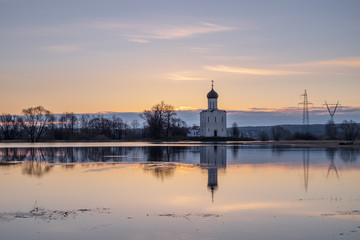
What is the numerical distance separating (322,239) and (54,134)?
4396 inches

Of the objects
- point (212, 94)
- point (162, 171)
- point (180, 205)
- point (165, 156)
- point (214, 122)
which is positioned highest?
point (212, 94)

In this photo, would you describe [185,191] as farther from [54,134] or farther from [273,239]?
[54,134]

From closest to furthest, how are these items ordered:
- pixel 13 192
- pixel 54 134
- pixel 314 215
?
pixel 314 215
pixel 13 192
pixel 54 134

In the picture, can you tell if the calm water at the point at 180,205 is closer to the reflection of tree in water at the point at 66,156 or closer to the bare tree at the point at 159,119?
the reflection of tree in water at the point at 66,156

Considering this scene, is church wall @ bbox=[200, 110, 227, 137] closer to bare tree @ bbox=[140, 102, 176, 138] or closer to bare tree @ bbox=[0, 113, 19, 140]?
bare tree @ bbox=[140, 102, 176, 138]

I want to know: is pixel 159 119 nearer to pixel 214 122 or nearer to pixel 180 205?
pixel 214 122

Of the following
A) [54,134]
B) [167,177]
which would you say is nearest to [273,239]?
[167,177]

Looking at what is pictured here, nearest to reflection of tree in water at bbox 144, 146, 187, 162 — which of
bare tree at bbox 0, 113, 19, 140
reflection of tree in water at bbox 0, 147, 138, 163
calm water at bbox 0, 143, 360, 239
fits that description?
reflection of tree in water at bbox 0, 147, 138, 163

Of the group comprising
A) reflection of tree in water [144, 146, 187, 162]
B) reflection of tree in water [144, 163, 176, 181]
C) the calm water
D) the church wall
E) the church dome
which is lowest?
the calm water

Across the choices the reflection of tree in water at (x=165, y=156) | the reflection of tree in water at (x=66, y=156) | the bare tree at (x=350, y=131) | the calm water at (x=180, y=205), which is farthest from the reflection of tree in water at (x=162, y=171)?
the bare tree at (x=350, y=131)

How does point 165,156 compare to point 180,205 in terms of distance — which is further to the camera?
point 165,156

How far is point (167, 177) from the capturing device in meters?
23.2

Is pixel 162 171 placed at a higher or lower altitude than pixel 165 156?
lower

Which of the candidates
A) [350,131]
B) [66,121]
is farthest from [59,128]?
[350,131]
